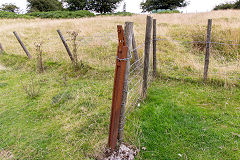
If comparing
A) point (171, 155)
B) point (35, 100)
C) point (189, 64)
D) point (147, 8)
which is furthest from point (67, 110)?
point (147, 8)

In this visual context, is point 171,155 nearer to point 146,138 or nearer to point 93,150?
point 146,138

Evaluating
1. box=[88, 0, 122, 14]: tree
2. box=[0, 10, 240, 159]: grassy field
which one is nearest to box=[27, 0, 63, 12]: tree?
box=[88, 0, 122, 14]: tree

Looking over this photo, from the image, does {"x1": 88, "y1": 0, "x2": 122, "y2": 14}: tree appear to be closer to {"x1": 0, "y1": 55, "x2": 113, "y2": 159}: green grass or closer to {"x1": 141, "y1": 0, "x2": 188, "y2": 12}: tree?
{"x1": 141, "y1": 0, "x2": 188, "y2": 12}: tree

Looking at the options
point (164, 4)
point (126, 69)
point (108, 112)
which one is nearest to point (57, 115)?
point (108, 112)

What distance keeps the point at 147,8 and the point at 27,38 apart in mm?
31725

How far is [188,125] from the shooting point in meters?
3.13

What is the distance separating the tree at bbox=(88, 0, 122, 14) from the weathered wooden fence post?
3872cm

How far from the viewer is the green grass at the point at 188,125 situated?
266cm

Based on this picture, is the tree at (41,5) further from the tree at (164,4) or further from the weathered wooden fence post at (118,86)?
the weathered wooden fence post at (118,86)

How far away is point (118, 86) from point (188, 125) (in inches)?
69.2

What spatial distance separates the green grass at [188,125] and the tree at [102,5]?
3754cm

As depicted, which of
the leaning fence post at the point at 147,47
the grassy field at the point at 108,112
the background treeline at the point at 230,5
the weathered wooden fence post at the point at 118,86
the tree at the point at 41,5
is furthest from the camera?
the tree at the point at 41,5

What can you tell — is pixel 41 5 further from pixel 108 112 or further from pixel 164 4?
pixel 108 112

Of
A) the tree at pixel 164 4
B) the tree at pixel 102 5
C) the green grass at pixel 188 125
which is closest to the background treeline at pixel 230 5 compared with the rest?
the tree at pixel 164 4
